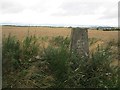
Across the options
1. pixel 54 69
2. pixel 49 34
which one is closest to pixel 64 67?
pixel 54 69

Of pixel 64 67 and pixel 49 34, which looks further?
pixel 49 34

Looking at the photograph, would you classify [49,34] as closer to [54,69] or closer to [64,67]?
[54,69]

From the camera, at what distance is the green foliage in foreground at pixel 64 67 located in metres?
6.27

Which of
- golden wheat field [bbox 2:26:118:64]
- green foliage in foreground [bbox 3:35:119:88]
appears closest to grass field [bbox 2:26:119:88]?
green foliage in foreground [bbox 3:35:119:88]

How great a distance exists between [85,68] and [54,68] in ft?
2.11

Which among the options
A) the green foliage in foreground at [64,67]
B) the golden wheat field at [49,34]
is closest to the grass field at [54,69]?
the green foliage in foreground at [64,67]

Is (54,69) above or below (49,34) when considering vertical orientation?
below

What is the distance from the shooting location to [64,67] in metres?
6.36

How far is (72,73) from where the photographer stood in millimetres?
6465

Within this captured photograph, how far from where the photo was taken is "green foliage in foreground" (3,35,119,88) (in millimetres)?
6273

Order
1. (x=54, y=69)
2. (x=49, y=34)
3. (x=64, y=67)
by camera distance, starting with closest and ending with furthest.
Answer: (x=64, y=67) < (x=54, y=69) < (x=49, y=34)

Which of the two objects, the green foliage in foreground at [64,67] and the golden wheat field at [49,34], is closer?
the green foliage in foreground at [64,67]

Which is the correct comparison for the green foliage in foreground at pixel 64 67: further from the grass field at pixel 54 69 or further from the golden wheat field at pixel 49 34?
the golden wheat field at pixel 49 34

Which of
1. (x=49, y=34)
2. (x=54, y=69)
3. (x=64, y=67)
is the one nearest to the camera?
Answer: (x=64, y=67)
